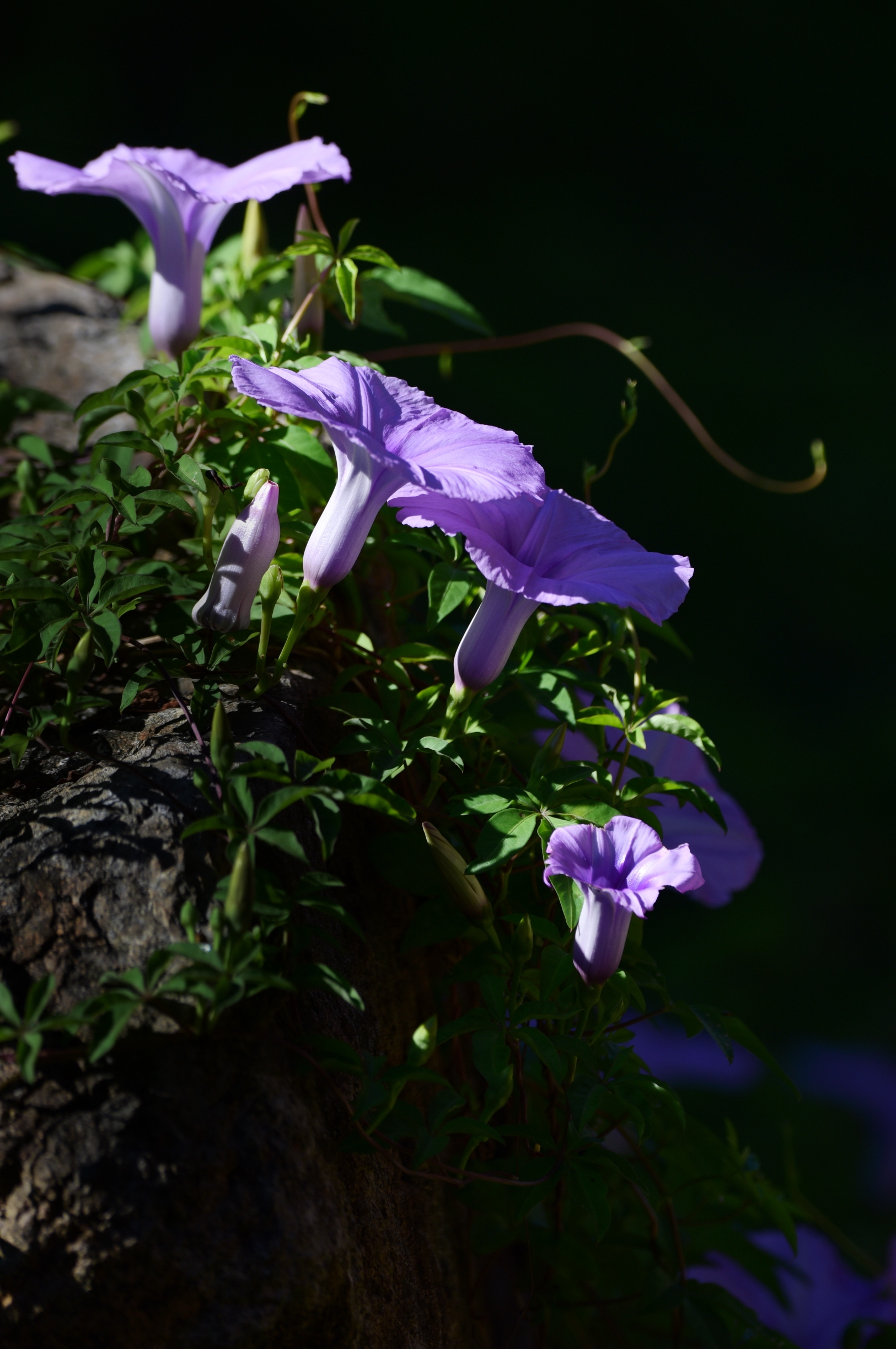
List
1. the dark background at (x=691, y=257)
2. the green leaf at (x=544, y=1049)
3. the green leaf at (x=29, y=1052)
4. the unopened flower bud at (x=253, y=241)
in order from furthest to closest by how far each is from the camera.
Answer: the dark background at (x=691, y=257), the unopened flower bud at (x=253, y=241), the green leaf at (x=544, y=1049), the green leaf at (x=29, y=1052)

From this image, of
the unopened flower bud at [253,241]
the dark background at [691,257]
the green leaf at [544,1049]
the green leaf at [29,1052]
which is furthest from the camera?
the dark background at [691,257]

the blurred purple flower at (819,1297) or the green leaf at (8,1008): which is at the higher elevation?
the green leaf at (8,1008)

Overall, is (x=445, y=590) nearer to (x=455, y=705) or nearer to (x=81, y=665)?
(x=455, y=705)

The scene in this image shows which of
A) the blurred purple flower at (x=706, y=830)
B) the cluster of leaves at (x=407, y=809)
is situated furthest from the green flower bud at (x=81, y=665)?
the blurred purple flower at (x=706, y=830)

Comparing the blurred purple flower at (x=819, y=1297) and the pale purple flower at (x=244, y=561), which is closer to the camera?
the pale purple flower at (x=244, y=561)

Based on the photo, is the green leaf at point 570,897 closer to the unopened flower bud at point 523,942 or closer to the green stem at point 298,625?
the unopened flower bud at point 523,942

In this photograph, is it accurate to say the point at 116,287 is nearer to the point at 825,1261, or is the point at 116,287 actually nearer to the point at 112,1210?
the point at 112,1210

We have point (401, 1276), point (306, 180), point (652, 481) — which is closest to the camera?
point (401, 1276)

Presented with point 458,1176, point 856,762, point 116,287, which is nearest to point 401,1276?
point 458,1176
